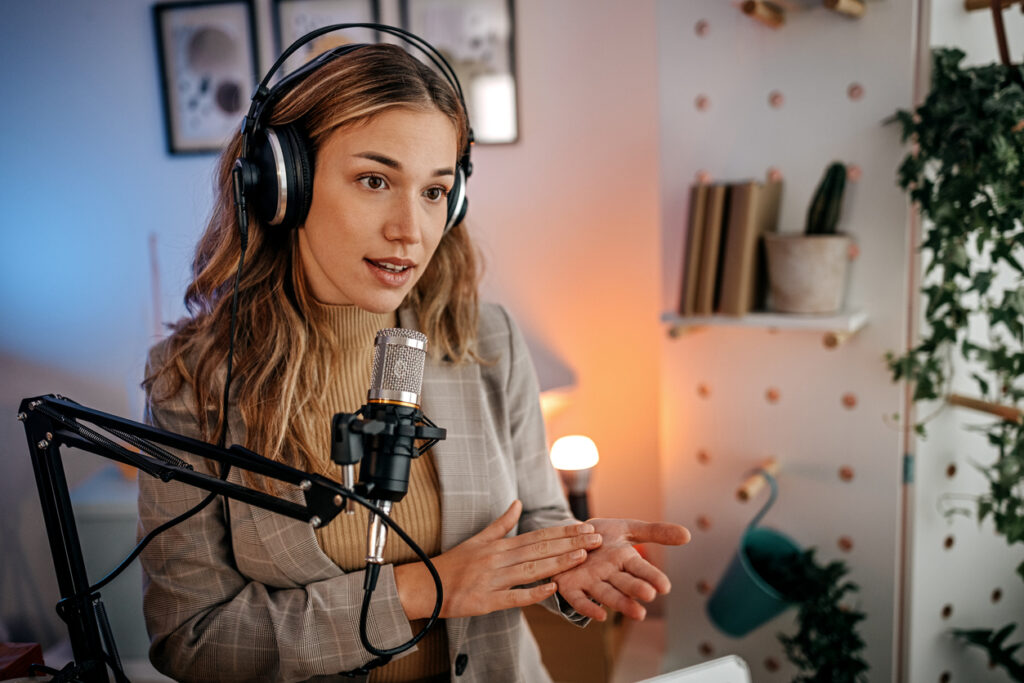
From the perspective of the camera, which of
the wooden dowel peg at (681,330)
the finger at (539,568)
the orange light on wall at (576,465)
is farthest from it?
the orange light on wall at (576,465)

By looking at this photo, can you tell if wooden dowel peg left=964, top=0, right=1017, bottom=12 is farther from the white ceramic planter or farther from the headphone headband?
the headphone headband

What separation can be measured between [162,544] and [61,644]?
165 millimetres

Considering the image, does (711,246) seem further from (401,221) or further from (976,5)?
(401,221)

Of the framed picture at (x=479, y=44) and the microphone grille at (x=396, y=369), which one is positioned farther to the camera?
the framed picture at (x=479, y=44)

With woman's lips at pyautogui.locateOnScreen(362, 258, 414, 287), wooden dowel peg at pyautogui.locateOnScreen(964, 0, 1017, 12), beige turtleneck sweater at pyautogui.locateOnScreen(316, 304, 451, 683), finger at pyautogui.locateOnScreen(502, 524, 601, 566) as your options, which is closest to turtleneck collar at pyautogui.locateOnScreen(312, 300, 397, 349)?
beige turtleneck sweater at pyautogui.locateOnScreen(316, 304, 451, 683)

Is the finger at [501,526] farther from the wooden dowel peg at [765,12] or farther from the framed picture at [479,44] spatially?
the framed picture at [479,44]

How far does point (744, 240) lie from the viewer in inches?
61.2

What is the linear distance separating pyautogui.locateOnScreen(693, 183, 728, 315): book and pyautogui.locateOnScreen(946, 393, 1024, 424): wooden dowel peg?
480mm

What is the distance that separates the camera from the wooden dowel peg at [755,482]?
5.35ft

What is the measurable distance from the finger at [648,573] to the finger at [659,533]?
29mm

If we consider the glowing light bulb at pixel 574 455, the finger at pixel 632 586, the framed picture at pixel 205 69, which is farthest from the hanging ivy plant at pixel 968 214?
the framed picture at pixel 205 69

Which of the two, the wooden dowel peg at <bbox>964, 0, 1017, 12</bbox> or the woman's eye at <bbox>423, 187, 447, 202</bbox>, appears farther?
the wooden dowel peg at <bbox>964, 0, 1017, 12</bbox>

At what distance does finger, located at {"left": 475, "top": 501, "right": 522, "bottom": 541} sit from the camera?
39.2 inches

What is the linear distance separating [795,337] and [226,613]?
4.05 ft
